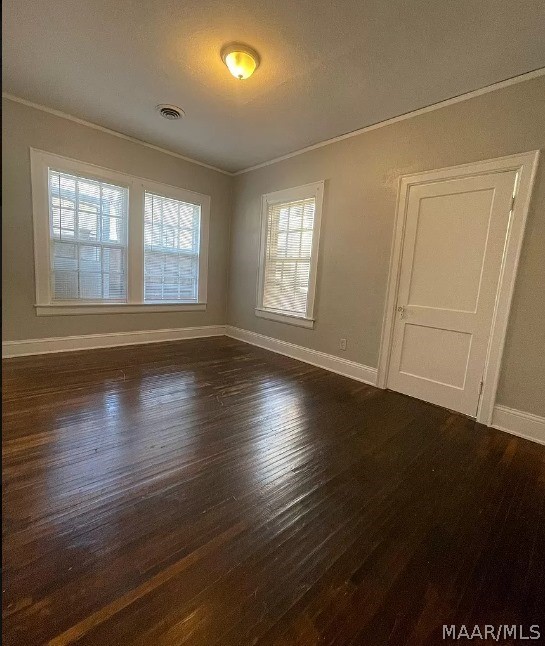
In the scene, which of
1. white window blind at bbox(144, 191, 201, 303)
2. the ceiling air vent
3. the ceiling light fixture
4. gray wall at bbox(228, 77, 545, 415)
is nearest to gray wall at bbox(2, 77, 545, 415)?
gray wall at bbox(228, 77, 545, 415)

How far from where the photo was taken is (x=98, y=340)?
14.2 ft

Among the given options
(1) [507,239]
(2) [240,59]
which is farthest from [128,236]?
(1) [507,239]

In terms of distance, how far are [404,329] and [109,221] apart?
3.79 metres

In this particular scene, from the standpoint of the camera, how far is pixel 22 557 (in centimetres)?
135

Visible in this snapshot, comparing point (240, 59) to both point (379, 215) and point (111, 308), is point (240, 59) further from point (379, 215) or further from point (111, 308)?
point (111, 308)

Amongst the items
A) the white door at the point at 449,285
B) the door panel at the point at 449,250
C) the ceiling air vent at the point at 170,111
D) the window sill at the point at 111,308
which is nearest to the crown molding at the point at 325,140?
the white door at the point at 449,285

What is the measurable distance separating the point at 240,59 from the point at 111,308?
3232 millimetres

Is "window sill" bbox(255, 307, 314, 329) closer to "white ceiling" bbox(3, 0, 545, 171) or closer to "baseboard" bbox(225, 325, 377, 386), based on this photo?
"baseboard" bbox(225, 325, 377, 386)

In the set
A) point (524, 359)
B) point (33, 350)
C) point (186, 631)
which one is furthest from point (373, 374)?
point (33, 350)

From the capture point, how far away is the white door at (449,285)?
273cm

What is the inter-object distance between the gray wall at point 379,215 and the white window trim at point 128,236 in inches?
27.3

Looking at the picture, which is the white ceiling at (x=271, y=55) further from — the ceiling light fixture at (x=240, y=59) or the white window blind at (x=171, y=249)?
the white window blind at (x=171, y=249)

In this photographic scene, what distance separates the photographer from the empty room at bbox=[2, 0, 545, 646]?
1.33 metres

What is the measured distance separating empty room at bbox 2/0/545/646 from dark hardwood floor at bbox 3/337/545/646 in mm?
12
